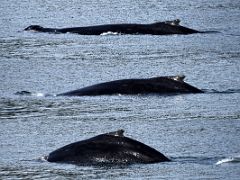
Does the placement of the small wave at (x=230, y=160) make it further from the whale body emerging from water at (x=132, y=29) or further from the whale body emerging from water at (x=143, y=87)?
the whale body emerging from water at (x=132, y=29)

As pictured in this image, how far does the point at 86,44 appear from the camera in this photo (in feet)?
107

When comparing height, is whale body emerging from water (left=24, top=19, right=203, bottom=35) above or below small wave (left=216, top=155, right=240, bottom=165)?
above

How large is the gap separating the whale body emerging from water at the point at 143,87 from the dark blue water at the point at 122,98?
19cm

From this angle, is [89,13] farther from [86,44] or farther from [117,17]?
[86,44]

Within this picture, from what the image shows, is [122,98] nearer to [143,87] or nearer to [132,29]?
[143,87]

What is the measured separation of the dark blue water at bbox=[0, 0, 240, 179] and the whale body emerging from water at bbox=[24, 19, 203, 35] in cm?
40

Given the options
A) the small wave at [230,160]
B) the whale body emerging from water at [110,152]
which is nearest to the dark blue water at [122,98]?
the small wave at [230,160]

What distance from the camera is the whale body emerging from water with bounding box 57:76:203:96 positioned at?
23609 millimetres

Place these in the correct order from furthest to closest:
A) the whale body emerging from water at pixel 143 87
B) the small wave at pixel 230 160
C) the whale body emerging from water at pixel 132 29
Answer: the whale body emerging from water at pixel 132 29 < the whale body emerging from water at pixel 143 87 < the small wave at pixel 230 160

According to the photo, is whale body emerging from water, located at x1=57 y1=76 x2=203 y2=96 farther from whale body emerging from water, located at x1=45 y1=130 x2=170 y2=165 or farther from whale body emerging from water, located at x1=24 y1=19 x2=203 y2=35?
whale body emerging from water, located at x1=24 y1=19 x2=203 y2=35

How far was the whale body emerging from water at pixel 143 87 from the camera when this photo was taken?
77.5 ft

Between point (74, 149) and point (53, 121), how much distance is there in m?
3.83

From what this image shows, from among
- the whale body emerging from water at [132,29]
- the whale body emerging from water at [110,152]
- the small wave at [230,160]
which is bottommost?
the small wave at [230,160]

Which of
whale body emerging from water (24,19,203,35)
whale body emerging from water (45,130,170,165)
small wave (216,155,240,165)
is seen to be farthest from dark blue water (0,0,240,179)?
whale body emerging from water (24,19,203,35)
